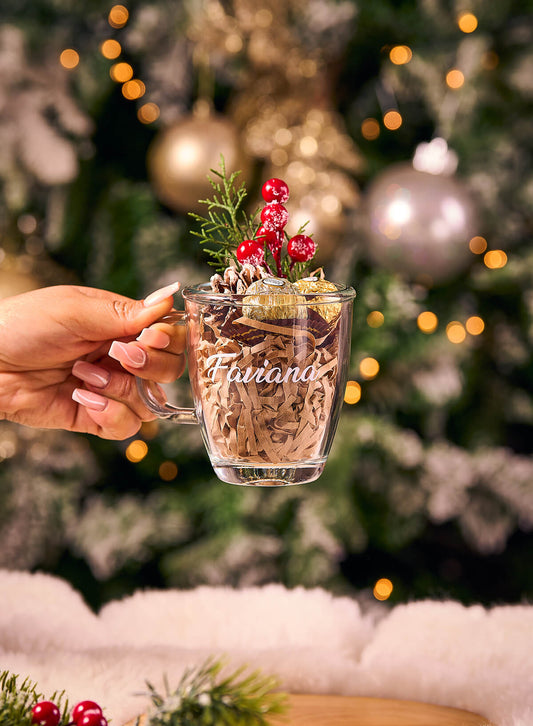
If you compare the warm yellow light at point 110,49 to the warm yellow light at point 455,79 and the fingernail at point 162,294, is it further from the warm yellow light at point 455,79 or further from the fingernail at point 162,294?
the fingernail at point 162,294

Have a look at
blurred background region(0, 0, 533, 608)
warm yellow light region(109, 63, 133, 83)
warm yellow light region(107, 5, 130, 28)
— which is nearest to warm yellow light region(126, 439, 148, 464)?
blurred background region(0, 0, 533, 608)

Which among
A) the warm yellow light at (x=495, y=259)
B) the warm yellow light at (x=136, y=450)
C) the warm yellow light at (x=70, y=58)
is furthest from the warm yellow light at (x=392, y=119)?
the warm yellow light at (x=136, y=450)

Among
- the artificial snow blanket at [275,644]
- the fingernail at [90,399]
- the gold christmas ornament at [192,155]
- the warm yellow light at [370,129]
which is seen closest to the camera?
the artificial snow blanket at [275,644]

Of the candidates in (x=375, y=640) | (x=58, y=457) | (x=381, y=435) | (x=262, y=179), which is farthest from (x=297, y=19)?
(x=375, y=640)

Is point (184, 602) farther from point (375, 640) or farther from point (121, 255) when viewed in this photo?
point (121, 255)

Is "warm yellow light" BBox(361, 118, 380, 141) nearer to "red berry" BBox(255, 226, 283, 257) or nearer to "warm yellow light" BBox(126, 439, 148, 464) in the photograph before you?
"warm yellow light" BBox(126, 439, 148, 464)
